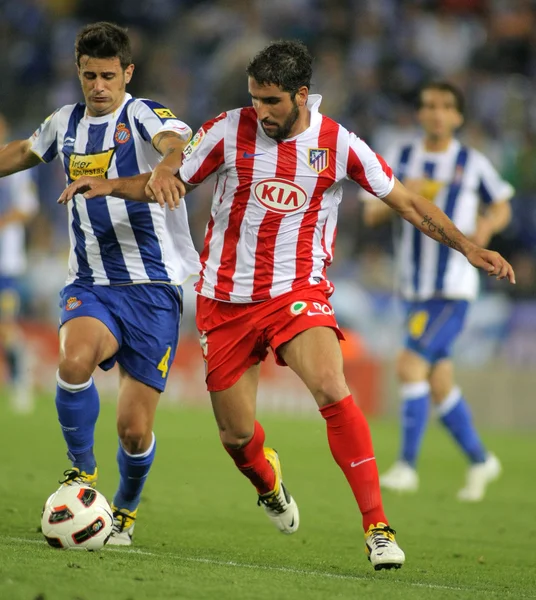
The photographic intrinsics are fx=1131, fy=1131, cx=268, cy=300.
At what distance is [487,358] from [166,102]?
21.7 feet

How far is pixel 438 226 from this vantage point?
5035 millimetres

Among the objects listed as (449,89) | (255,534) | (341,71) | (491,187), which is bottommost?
(255,534)

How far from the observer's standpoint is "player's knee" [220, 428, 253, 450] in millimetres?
5336

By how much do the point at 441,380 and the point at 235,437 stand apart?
132 inches

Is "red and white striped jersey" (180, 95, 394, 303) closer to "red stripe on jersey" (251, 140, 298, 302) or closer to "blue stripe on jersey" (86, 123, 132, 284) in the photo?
"red stripe on jersey" (251, 140, 298, 302)

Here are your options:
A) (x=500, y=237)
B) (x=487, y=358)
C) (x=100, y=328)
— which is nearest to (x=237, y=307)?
(x=100, y=328)

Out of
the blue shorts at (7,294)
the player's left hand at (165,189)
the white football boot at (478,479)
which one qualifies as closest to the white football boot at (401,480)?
the white football boot at (478,479)

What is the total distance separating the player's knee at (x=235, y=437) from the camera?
5336mm

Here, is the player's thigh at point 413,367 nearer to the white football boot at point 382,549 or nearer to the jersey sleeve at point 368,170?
the jersey sleeve at point 368,170

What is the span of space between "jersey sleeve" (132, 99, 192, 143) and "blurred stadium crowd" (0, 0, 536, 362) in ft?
27.2

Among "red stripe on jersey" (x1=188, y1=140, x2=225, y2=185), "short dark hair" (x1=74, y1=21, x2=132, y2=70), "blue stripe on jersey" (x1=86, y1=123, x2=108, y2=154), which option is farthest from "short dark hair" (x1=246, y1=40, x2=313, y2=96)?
"blue stripe on jersey" (x1=86, y1=123, x2=108, y2=154)

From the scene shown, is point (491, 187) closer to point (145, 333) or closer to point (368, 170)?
point (368, 170)

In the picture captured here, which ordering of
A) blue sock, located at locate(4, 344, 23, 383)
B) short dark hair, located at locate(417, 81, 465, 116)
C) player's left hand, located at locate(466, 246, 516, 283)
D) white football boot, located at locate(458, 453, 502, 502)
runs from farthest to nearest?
blue sock, located at locate(4, 344, 23, 383)
short dark hair, located at locate(417, 81, 465, 116)
white football boot, located at locate(458, 453, 502, 502)
player's left hand, located at locate(466, 246, 516, 283)

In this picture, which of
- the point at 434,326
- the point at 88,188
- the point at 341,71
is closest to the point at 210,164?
the point at 88,188
